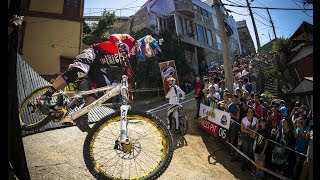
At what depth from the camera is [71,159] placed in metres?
3.00

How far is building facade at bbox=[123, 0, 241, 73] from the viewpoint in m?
3.03

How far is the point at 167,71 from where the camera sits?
117 inches

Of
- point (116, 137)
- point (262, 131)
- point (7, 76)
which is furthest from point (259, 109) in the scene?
point (7, 76)

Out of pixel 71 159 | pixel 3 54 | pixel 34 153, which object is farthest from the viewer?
pixel 71 159

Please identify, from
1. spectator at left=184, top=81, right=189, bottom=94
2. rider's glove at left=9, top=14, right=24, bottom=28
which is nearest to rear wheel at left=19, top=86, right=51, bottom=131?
rider's glove at left=9, top=14, right=24, bottom=28

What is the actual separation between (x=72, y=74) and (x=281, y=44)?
2105 millimetres

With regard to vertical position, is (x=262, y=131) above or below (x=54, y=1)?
below

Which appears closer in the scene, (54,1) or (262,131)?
(54,1)

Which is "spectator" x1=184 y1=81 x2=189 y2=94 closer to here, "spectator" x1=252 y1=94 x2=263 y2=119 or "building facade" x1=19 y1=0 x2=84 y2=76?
"building facade" x1=19 y1=0 x2=84 y2=76

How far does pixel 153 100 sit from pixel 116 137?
0.52m

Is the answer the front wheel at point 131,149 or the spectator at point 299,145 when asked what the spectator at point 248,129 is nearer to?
the spectator at point 299,145

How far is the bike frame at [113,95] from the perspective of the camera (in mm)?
2695

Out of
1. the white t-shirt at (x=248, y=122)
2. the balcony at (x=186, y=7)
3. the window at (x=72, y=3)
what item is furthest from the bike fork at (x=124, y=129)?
the white t-shirt at (x=248, y=122)
